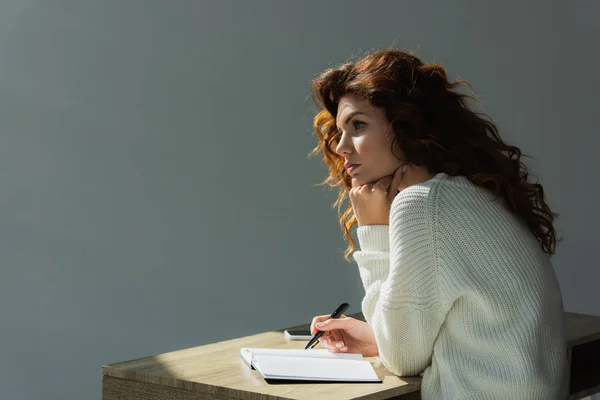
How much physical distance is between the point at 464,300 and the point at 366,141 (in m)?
0.51

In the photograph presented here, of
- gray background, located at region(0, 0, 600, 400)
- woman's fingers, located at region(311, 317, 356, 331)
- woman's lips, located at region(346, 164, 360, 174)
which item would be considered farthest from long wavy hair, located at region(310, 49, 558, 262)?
gray background, located at region(0, 0, 600, 400)

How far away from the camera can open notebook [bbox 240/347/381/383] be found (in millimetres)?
1929

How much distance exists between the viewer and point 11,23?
4.23 m

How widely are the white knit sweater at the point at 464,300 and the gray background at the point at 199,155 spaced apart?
2528 mm

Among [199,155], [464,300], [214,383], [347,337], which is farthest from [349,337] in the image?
[199,155]

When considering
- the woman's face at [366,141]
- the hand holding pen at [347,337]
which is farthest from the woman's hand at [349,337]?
the woman's face at [366,141]

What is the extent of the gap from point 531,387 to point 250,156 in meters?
2.75

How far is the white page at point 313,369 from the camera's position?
1.93 metres

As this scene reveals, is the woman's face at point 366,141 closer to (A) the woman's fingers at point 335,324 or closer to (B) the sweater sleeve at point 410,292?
(B) the sweater sleeve at point 410,292

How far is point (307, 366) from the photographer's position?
201 centimetres

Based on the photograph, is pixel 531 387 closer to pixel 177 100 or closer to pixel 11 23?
pixel 177 100

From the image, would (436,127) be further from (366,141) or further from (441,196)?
(441,196)

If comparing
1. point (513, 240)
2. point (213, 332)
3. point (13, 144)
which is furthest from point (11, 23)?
point (513, 240)

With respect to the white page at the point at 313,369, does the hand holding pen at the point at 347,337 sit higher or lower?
higher
